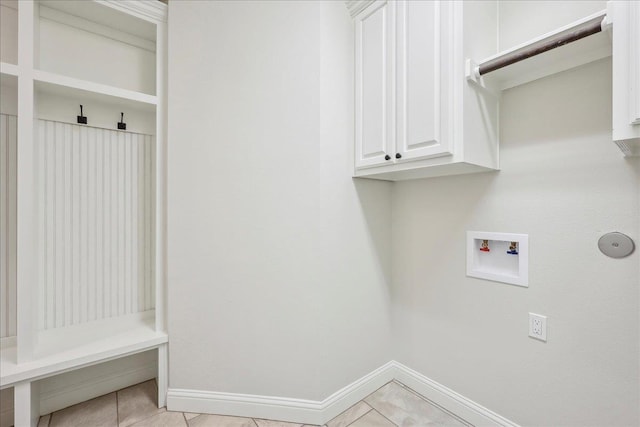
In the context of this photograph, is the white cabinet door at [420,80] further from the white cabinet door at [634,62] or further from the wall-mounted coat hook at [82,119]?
the wall-mounted coat hook at [82,119]

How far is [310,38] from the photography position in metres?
1.57

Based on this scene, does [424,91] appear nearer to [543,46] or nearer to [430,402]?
[543,46]

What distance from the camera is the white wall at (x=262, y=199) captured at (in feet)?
5.21

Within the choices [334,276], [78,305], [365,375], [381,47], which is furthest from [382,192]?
[78,305]

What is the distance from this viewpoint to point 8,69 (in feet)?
4.52

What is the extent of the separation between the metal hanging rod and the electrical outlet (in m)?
1.18

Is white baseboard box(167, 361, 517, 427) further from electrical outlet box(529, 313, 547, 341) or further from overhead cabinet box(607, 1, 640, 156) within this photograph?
overhead cabinet box(607, 1, 640, 156)

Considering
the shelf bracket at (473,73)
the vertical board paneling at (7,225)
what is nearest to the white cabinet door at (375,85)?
the shelf bracket at (473,73)

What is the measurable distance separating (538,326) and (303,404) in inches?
51.4

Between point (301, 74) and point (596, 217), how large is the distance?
5.17 feet

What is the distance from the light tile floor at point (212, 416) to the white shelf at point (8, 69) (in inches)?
75.3

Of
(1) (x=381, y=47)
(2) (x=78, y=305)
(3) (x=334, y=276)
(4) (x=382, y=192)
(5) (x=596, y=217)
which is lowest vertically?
(2) (x=78, y=305)

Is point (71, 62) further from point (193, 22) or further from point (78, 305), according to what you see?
point (78, 305)

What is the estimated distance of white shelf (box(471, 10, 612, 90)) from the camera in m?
1.04
